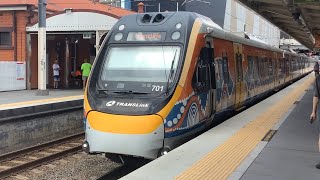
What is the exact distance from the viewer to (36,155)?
11.2 meters

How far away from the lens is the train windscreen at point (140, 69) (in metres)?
8.18

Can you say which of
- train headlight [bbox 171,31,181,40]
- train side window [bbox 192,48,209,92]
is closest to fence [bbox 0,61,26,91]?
train side window [bbox 192,48,209,92]

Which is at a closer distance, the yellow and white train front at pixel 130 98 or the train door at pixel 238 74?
the yellow and white train front at pixel 130 98

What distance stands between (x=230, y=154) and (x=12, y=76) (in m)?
18.3

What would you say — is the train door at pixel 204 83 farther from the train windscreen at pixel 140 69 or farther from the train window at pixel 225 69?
the train window at pixel 225 69

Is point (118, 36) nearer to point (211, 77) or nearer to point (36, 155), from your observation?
point (211, 77)

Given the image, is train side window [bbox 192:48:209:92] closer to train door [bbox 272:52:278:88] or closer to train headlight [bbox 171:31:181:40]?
train headlight [bbox 171:31:181:40]

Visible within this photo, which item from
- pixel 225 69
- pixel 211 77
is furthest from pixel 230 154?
pixel 225 69

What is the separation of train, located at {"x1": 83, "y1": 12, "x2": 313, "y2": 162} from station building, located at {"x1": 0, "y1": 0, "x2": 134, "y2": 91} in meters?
12.7

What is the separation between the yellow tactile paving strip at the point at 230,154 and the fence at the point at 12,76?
15.4 meters

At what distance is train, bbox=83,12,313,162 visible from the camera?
748 cm

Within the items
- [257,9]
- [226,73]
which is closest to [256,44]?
[257,9]

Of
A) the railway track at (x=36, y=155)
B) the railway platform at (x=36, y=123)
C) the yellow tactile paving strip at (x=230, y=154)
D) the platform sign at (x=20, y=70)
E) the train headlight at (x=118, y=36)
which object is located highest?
the train headlight at (x=118, y=36)

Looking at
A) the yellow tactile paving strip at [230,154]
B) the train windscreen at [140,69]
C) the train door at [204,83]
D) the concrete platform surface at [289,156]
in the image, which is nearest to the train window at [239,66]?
the yellow tactile paving strip at [230,154]
